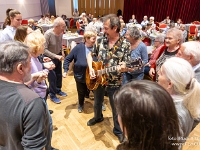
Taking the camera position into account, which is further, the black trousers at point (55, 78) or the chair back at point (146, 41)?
the chair back at point (146, 41)

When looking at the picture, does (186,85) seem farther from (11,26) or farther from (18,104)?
(11,26)

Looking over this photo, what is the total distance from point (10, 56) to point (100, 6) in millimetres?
14746

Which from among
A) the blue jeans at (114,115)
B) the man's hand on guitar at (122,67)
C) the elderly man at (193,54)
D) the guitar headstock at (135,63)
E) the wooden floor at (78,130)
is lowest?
the wooden floor at (78,130)

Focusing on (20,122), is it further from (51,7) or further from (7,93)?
(51,7)

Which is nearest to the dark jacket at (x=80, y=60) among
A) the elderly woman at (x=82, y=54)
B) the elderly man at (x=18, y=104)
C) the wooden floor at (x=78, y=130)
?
the elderly woman at (x=82, y=54)

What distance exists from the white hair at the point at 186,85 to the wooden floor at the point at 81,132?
1.41 metres

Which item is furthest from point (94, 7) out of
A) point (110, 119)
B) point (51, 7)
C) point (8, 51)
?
point (8, 51)

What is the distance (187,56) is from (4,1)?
12.2m

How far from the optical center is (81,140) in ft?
7.79

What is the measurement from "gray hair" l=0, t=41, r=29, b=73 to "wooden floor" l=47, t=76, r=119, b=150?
1671 millimetres

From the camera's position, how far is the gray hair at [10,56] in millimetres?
961

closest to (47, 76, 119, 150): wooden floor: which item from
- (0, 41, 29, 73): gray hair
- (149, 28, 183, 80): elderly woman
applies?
(149, 28, 183, 80): elderly woman

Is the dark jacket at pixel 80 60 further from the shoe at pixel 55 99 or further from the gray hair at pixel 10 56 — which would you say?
the gray hair at pixel 10 56

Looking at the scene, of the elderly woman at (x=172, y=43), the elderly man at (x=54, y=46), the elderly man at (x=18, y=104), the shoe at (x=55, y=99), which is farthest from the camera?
the shoe at (x=55, y=99)
